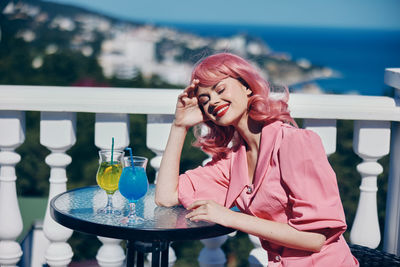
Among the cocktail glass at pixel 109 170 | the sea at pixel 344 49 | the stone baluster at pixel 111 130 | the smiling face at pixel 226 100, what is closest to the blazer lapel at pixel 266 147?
the smiling face at pixel 226 100

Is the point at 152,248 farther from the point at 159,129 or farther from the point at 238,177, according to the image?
the point at 159,129

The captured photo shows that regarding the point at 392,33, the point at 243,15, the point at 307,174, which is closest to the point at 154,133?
the point at 307,174

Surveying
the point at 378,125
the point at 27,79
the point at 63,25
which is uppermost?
the point at 63,25

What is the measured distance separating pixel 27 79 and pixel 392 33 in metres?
44.8

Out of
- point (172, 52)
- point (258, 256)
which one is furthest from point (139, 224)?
point (172, 52)

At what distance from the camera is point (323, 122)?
2.34m

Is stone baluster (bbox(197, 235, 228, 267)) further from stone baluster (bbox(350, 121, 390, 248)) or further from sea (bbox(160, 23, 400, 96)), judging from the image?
sea (bbox(160, 23, 400, 96))

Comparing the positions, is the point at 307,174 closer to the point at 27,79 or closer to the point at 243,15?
the point at 27,79

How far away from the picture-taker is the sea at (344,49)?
4238cm

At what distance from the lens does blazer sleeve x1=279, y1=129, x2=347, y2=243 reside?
169 centimetres

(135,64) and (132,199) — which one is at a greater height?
(135,64)

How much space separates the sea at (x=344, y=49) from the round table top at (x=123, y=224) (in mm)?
37986

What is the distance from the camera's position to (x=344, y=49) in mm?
50906

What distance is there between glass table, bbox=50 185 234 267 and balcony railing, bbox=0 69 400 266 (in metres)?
0.34
